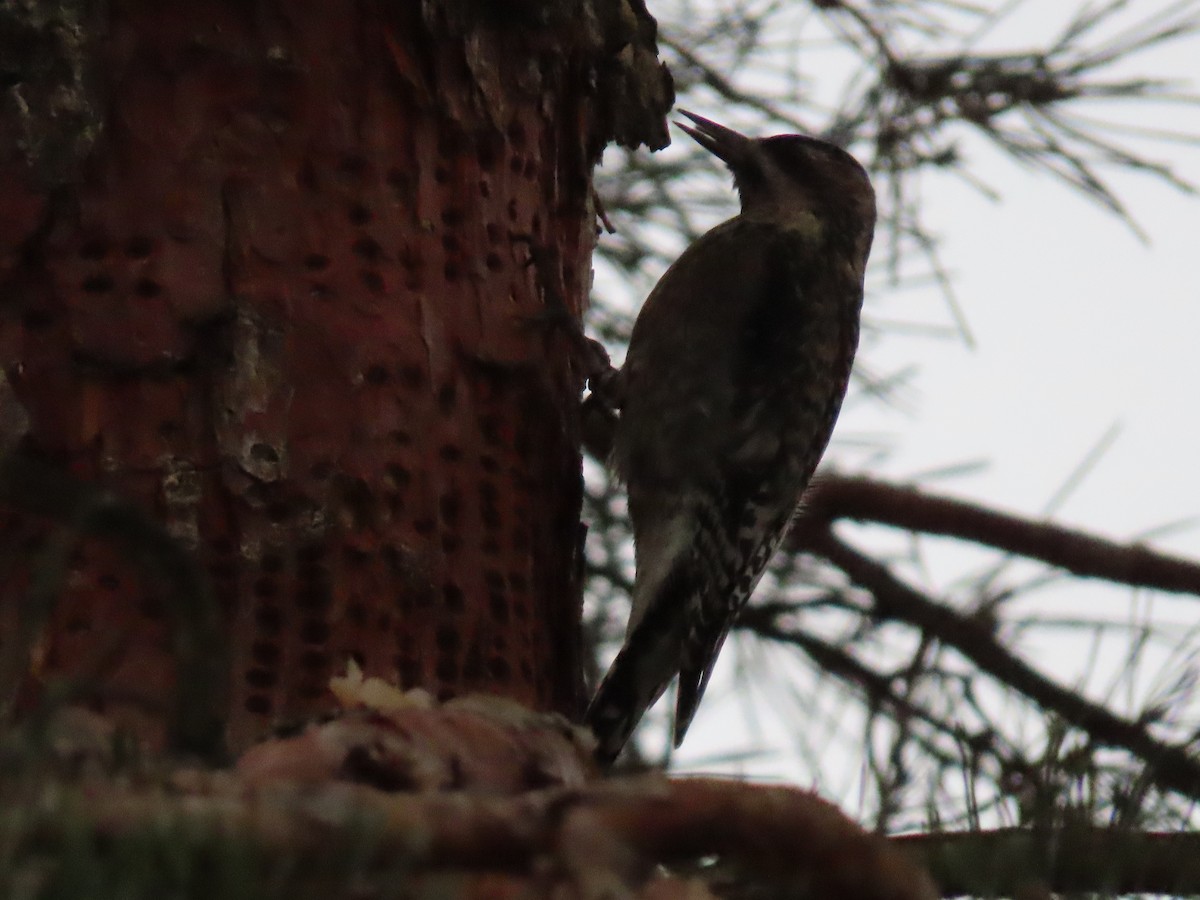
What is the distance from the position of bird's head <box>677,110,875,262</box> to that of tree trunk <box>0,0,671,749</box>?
1.76m

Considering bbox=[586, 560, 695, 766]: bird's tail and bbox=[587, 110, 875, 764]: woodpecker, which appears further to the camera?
bbox=[587, 110, 875, 764]: woodpecker

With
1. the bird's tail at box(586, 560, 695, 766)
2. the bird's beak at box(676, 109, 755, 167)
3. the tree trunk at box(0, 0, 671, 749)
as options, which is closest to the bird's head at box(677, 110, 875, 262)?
the bird's beak at box(676, 109, 755, 167)

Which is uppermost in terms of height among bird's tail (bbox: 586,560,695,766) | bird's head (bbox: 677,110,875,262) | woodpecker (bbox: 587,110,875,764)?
bird's head (bbox: 677,110,875,262)

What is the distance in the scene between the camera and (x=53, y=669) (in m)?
1.95

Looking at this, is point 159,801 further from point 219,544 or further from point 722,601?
point 722,601

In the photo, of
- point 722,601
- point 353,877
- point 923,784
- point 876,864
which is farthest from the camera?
point 722,601

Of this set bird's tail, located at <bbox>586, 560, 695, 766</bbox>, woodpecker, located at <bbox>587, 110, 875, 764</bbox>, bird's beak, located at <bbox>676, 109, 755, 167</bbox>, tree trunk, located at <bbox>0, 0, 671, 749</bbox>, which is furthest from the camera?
bird's beak, located at <bbox>676, 109, 755, 167</bbox>

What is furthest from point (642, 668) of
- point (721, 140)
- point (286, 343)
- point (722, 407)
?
point (721, 140)

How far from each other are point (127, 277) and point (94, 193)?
0.43ft

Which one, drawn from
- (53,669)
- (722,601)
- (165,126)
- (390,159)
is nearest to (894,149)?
(722,601)

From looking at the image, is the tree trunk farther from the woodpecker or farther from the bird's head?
the bird's head

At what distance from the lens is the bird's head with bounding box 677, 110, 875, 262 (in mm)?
4246

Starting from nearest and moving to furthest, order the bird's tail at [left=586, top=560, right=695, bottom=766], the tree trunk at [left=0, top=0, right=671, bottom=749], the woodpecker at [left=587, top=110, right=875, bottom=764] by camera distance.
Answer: the tree trunk at [left=0, top=0, right=671, bottom=749], the bird's tail at [left=586, top=560, right=695, bottom=766], the woodpecker at [left=587, top=110, right=875, bottom=764]

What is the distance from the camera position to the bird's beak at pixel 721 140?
4.18m
